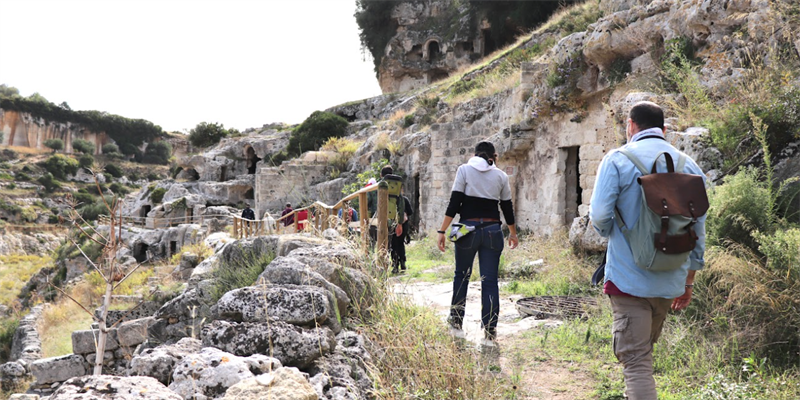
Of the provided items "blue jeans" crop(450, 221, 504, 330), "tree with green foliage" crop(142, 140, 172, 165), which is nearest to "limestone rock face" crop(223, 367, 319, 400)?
"blue jeans" crop(450, 221, 504, 330)

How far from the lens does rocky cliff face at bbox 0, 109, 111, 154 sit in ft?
212

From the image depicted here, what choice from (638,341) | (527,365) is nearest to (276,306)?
(527,365)

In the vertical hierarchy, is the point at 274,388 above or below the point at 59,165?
below

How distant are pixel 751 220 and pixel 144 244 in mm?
23612

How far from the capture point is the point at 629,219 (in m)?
2.31

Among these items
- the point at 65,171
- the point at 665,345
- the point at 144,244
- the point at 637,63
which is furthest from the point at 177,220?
the point at 65,171

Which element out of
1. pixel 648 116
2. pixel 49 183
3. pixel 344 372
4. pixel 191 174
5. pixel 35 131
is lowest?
pixel 344 372

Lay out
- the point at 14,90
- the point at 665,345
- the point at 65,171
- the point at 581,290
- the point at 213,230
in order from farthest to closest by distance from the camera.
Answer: the point at 14,90 < the point at 65,171 < the point at 213,230 < the point at 581,290 < the point at 665,345

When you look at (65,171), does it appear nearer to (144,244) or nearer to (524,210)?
(144,244)

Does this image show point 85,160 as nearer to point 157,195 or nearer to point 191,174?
point 191,174

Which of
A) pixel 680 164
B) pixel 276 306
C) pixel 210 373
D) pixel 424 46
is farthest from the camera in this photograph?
pixel 424 46

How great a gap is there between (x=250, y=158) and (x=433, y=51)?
15322 mm

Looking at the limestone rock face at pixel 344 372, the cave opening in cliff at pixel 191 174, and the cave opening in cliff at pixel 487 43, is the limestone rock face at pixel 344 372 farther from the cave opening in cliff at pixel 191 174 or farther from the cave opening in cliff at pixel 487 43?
the cave opening in cliff at pixel 487 43

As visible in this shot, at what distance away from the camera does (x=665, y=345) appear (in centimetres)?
333
